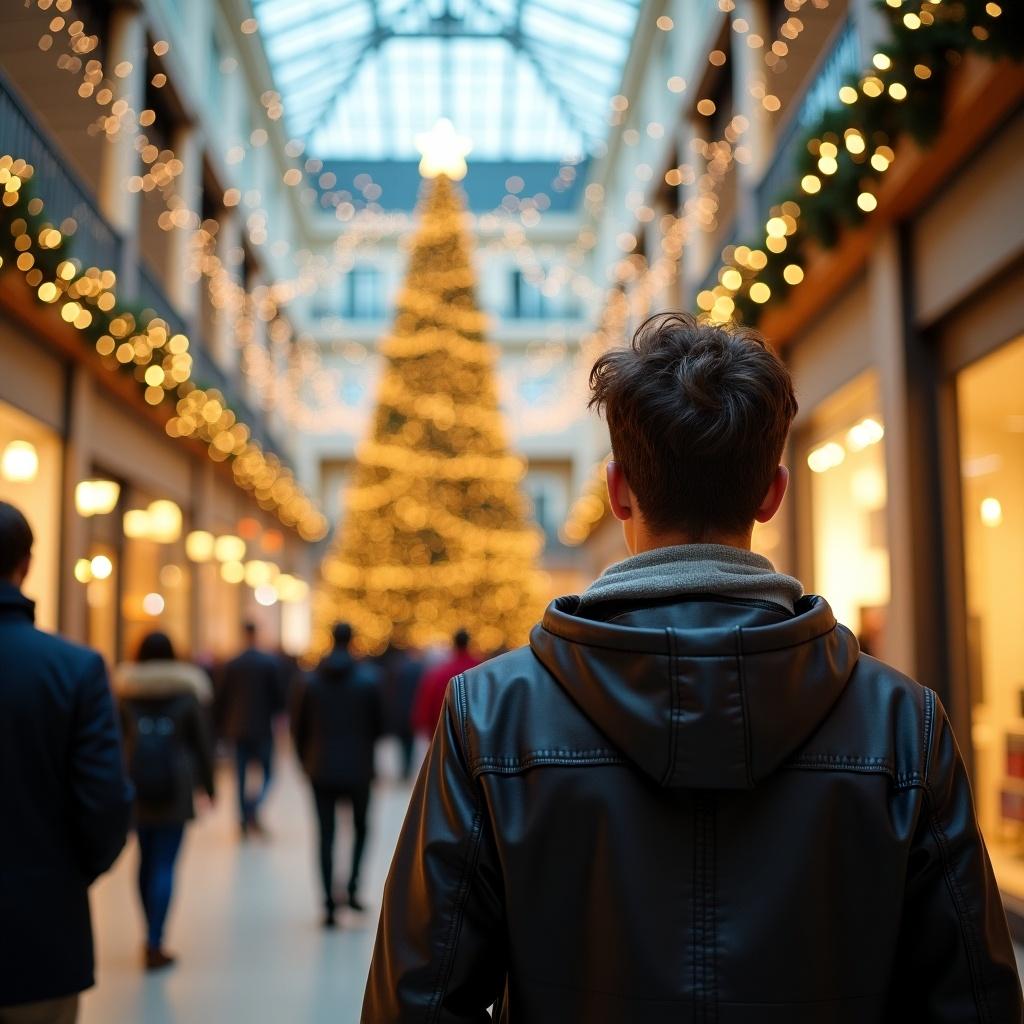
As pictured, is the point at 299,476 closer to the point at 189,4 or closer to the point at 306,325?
the point at 306,325

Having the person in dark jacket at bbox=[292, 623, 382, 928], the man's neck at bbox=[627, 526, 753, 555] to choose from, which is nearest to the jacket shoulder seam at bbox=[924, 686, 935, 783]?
the man's neck at bbox=[627, 526, 753, 555]

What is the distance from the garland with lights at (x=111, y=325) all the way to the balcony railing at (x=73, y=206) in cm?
25

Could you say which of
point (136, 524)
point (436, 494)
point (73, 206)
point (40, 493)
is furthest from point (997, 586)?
point (436, 494)

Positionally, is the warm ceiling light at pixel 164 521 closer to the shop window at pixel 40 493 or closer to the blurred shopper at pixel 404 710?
the blurred shopper at pixel 404 710

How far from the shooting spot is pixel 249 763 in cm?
1138

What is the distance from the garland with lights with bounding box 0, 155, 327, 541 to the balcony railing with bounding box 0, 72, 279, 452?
25cm

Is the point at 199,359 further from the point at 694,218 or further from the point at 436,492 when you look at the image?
the point at 694,218

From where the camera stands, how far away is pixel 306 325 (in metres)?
34.4

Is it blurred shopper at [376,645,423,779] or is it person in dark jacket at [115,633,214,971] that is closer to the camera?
person in dark jacket at [115,633,214,971]

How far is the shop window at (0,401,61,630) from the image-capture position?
10.6 meters

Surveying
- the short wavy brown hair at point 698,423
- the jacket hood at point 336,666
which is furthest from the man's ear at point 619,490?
the jacket hood at point 336,666

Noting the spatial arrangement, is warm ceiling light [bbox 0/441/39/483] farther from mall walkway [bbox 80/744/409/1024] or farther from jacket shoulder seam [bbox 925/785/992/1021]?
jacket shoulder seam [bbox 925/785/992/1021]

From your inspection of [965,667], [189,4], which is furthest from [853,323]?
[189,4]

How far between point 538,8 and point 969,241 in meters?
18.9
